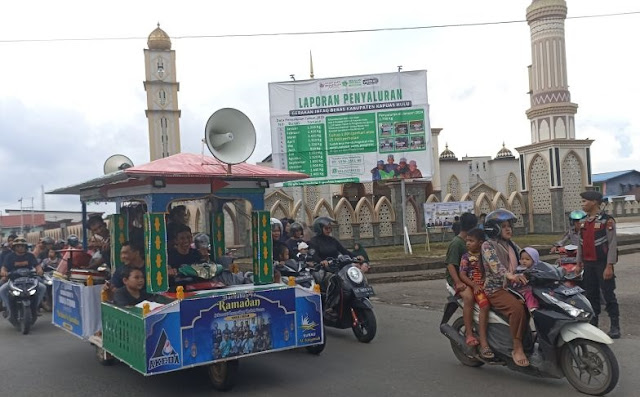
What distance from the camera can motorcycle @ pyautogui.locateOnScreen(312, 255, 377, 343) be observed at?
279 inches

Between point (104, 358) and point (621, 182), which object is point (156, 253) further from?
point (621, 182)

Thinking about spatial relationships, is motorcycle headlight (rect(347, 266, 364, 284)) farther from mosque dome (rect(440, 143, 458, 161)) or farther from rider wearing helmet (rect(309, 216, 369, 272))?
mosque dome (rect(440, 143, 458, 161))

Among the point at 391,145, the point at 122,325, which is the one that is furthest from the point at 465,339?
the point at 391,145

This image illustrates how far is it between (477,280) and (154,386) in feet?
10.9

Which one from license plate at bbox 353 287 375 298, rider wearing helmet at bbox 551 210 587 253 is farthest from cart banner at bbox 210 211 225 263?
rider wearing helmet at bbox 551 210 587 253

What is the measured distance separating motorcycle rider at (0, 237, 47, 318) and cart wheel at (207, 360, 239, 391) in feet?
16.1

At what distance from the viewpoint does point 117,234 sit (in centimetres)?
650

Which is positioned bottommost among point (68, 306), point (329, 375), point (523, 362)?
point (329, 375)

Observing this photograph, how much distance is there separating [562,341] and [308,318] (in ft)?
7.71

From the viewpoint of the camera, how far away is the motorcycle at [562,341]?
184 inches

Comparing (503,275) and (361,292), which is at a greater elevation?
(503,275)

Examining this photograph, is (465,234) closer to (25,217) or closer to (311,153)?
(311,153)

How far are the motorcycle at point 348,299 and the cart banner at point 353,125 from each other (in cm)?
1100

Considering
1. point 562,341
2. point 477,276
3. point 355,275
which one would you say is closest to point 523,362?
point 562,341
